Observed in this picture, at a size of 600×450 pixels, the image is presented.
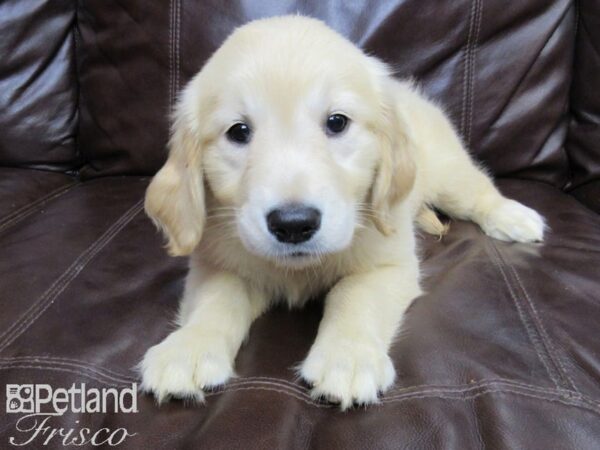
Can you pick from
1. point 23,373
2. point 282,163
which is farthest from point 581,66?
point 23,373

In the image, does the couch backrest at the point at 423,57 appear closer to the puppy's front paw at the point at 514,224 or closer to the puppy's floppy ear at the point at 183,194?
the puppy's front paw at the point at 514,224

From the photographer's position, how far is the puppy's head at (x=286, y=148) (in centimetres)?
115

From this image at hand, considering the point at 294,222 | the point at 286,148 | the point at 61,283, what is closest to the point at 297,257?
the point at 294,222

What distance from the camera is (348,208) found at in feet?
4.00

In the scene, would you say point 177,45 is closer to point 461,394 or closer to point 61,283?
point 61,283

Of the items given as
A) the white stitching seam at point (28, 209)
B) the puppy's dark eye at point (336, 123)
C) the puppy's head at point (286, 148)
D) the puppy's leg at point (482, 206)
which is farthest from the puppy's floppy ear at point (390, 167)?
the white stitching seam at point (28, 209)

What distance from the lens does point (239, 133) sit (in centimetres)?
132

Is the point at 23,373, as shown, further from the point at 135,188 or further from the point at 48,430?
the point at 135,188

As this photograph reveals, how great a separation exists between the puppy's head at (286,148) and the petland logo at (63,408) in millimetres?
388

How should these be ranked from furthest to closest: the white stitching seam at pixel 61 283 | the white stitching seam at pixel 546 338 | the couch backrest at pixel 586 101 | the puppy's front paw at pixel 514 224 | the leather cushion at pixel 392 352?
the couch backrest at pixel 586 101 < the puppy's front paw at pixel 514 224 < the white stitching seam at pixel 61 283 < the white stitching seam at pixel 546 338 < the leather cushion at pixel 392 352

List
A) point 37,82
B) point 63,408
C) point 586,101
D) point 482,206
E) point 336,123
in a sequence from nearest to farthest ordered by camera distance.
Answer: point 63,408 → point 336,123 → point 482,206 → point 586,101 → point 37,82

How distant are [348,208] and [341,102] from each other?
0.83ft

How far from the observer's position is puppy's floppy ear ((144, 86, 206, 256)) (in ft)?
4.52

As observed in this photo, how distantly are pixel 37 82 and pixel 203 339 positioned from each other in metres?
1.66
